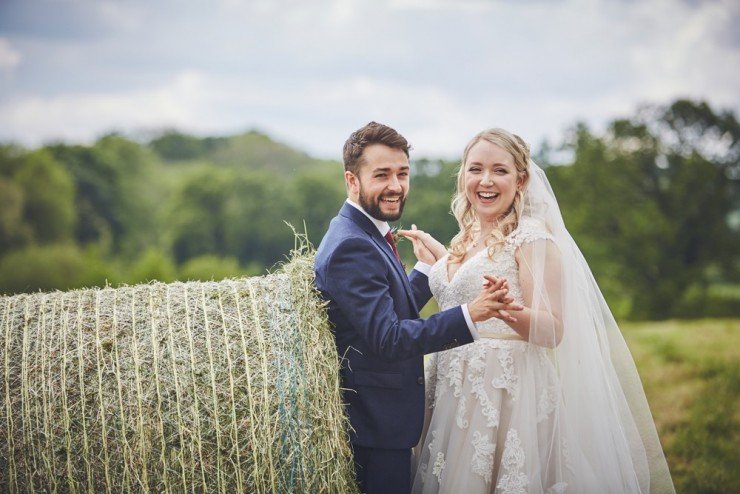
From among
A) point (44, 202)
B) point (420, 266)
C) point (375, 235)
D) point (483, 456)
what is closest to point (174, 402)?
point (375, 235)

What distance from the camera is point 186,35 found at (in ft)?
186

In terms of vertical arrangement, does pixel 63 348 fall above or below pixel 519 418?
above

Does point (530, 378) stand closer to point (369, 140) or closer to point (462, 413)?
point (462, 413)

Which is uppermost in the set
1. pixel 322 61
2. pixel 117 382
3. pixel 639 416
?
pixel 322 61

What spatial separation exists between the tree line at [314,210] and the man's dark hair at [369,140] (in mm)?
9390

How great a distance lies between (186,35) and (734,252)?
47244 millimetres

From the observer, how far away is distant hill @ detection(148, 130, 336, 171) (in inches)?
2756

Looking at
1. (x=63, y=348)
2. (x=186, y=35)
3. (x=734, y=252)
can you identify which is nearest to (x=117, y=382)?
(x=63, y=348)

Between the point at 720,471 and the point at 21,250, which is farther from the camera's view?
the point at 21,250

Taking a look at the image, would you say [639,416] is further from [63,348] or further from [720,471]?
[63,348]

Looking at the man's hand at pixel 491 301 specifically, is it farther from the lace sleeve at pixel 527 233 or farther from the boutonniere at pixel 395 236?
the boutonniere at pixel 395 236

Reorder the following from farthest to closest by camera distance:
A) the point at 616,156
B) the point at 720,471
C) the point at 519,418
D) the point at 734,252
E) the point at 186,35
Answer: the point at 186,35 → the point at 616,156 → the point at 734,252 → the point at 720,471 → the point at 519,418

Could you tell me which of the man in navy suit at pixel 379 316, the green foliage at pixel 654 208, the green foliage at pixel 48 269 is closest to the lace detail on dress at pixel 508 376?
the man in navy suit at pixel 379 316

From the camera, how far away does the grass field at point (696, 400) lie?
675 centimetres
